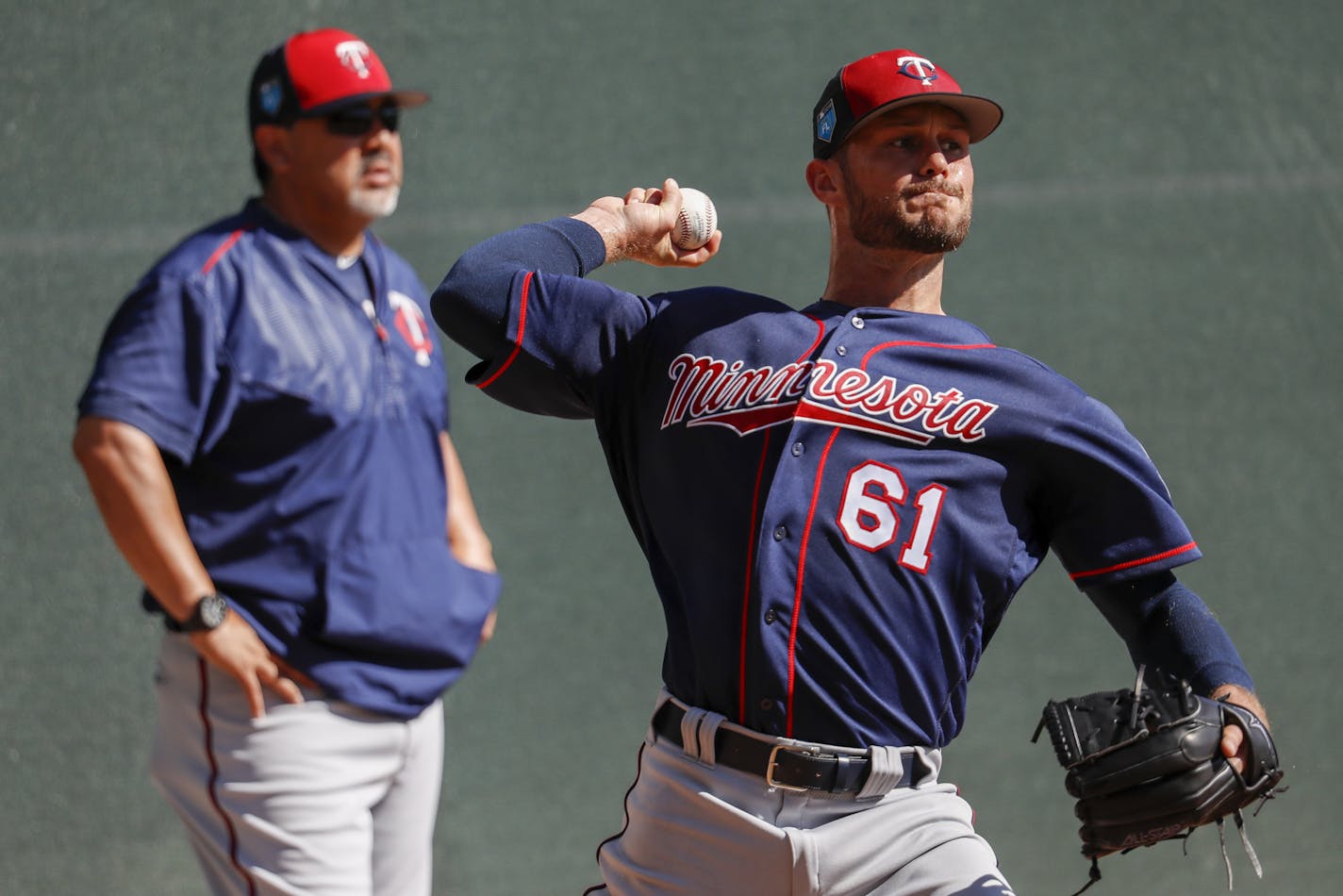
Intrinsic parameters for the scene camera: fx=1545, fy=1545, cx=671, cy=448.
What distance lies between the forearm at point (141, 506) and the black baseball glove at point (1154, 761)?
134cm

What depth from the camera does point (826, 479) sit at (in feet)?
8.07

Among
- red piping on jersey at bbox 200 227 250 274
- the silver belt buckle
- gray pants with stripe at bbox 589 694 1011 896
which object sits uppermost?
red piping on jersey at bbox 200 227 250 274

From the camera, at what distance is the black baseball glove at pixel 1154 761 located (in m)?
2.34

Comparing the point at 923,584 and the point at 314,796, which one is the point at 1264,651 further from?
the point at 314,796

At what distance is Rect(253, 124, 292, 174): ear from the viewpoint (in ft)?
6.54

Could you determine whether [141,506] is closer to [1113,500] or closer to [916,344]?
[916,344]

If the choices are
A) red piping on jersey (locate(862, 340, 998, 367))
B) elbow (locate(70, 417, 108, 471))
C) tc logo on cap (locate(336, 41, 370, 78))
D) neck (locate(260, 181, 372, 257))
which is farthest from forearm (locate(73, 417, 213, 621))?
red piping on jersey (locate(862, 340, 998, 367))

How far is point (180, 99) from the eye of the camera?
3947mm

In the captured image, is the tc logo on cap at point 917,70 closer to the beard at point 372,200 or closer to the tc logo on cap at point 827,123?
the tc logo on cap at point 827,123

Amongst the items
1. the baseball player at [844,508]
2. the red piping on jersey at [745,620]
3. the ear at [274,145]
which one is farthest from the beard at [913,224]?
the ear at [274,145]

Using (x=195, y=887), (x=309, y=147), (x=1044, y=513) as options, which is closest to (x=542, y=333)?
(x=309, y=147)

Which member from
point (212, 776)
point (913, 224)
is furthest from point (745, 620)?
point (212, 776)

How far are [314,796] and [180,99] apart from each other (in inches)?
99.3

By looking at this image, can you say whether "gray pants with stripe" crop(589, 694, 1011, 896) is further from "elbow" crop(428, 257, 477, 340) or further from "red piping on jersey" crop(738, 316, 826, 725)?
"elbow" crop(428, 257, 477, 340)
